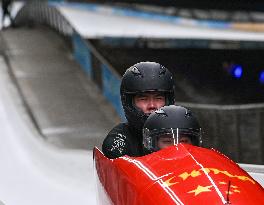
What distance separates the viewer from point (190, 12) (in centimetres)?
2383

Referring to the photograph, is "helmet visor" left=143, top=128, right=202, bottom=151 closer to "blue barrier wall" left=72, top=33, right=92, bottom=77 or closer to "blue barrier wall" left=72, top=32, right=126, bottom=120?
"blue barrier wall" left=72, top=32, right=126, bottom=120

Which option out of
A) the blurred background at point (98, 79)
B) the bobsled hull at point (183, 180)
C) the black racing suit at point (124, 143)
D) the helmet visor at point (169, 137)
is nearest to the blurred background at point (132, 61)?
the blurred background at point (98, 79)

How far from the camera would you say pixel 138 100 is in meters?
4.53

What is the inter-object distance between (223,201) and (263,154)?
4943 millimetres

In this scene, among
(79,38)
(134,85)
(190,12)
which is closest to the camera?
(134,85)

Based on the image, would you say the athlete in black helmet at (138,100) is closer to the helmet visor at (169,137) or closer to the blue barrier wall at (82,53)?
the helmet visor at (169,137)

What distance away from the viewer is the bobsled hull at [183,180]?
10.2 ft

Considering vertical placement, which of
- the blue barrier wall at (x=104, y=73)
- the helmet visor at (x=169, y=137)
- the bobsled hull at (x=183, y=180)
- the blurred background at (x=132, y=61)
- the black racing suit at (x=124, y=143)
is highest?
the helmet visor at (x=169, y=137)

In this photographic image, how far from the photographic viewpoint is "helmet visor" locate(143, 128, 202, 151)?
12.1 ft

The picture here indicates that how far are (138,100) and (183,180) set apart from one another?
1.33m

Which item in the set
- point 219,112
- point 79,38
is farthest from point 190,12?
point 219,112

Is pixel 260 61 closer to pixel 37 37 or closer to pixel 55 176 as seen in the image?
pixel 37 37

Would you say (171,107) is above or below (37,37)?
above

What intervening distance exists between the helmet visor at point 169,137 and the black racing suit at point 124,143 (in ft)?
2.47
